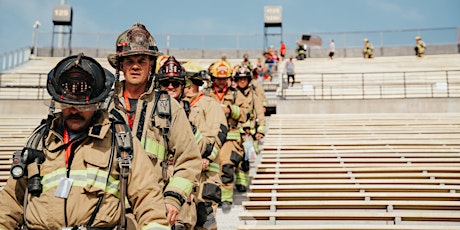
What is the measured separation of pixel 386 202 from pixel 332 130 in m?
4.28

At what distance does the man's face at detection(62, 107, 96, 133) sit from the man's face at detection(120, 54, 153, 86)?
30.2 inches

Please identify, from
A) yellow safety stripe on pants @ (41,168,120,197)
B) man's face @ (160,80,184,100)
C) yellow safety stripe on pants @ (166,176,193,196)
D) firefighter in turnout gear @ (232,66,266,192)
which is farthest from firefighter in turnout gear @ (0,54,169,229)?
firefighter in turnout gear @ (232,66,266,192)

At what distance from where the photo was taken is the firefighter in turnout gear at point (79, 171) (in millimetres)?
1729

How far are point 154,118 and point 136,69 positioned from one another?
39 cm

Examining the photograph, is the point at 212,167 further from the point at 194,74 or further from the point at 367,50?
the point at 367,50

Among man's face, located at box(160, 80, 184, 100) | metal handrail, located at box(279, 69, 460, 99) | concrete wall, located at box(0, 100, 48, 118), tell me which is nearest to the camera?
man's face, located at box(160, 80, 184, 100)

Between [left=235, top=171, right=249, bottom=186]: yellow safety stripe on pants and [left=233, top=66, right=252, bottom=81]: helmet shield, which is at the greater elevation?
[left=233, top=66, right=252, bottom=81]: helmet shield

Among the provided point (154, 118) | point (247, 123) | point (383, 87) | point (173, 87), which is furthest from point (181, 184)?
point (383, 87)

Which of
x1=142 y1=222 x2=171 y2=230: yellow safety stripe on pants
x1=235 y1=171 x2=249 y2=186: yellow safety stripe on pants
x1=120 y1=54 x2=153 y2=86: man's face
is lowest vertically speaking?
x1=235 y1=171 x2=249 y2=186: yellow safety stripe on pants

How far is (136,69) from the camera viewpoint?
8.57 ft

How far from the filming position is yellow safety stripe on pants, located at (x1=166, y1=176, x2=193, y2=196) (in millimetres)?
2303

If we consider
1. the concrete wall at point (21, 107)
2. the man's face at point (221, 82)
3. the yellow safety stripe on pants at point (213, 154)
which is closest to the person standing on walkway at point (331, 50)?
the concrete wall at point (21, 107)

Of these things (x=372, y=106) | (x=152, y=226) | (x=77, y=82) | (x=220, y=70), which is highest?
(x=372, y=106)

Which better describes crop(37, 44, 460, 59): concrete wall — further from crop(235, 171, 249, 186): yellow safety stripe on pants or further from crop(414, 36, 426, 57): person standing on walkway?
crop(235, 171, 249, 186): yellow safety stripe on pants
